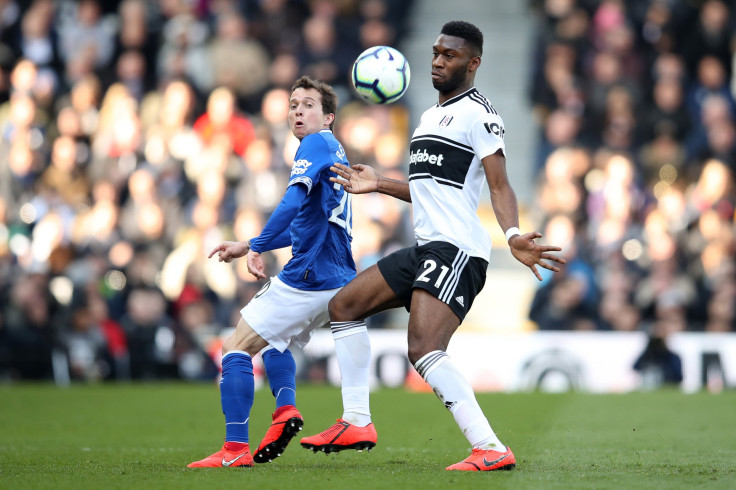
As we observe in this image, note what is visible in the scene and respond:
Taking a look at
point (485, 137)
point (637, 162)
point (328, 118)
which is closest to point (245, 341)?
point (328, 118)

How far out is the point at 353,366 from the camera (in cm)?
693

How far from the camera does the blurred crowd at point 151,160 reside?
51.4 feet

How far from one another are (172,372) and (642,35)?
922cm

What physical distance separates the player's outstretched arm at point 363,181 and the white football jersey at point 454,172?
198 mm

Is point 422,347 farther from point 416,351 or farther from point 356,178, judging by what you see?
point 356,178

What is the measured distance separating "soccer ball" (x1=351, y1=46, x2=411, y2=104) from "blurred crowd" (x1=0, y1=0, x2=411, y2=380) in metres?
8.37

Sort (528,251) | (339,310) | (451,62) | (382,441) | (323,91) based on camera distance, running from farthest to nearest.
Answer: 1. (382,441)
2. (323,91)
3. (339,310)
4. (451,62)
5. (528,251)

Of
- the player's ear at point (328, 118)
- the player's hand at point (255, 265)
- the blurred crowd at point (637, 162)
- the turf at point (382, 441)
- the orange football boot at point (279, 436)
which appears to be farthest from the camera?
the blurred crowd at point (637, 162)

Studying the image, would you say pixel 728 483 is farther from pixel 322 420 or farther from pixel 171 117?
pixel 171 117

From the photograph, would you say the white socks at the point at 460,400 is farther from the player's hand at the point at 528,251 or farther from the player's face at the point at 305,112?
the player's face at the point at 305,112

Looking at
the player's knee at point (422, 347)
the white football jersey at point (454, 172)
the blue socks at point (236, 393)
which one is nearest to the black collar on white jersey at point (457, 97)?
the white football jersey at point (454, 172)

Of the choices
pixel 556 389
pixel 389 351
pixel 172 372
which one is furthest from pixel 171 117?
pixel 556 389

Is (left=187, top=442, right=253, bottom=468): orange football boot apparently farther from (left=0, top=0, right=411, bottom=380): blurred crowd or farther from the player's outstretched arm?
(left=0, top=0, right=411, bottom=380): blurred crowd

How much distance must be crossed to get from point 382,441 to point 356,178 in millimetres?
2767
